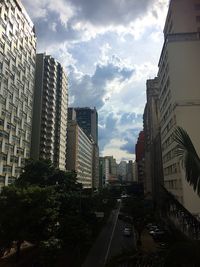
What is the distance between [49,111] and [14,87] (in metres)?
32.3

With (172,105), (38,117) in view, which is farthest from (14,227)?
(38,117)

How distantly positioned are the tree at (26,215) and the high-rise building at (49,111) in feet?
166

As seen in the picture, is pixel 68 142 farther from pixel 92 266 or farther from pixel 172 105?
pixel 92 266

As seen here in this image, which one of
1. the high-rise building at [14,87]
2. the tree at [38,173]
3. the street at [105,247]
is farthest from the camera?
the high-rise building at [14,87]

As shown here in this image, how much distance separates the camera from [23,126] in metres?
70.5

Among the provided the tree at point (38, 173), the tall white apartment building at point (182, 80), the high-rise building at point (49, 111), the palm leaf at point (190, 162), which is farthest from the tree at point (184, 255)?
the high-rise building at point (49, 111)

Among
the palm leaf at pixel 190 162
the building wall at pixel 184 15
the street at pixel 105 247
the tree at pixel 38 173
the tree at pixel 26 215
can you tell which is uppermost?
the building wall at pixel 184 15

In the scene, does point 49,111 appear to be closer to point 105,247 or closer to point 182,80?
point 182,80

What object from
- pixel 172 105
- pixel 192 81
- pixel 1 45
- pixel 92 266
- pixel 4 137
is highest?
pixel 1 45

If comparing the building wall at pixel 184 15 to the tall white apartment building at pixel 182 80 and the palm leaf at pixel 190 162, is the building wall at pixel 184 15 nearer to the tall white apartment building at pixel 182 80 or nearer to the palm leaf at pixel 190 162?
the tall white apartment building at pixel 182 80

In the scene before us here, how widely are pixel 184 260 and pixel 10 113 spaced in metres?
59.2

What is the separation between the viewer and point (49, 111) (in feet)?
321

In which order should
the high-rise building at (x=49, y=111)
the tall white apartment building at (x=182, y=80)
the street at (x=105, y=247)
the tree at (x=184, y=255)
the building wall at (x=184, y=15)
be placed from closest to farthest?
the tree at (x=184, y=255) → the street at (x=105, y=247) → the tall white apartment building at (x=182, y=80) → the building wall at (x=184, y=15) → the high-rise building at (x=49, y=111)

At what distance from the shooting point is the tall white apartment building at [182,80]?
49062 millimetres
